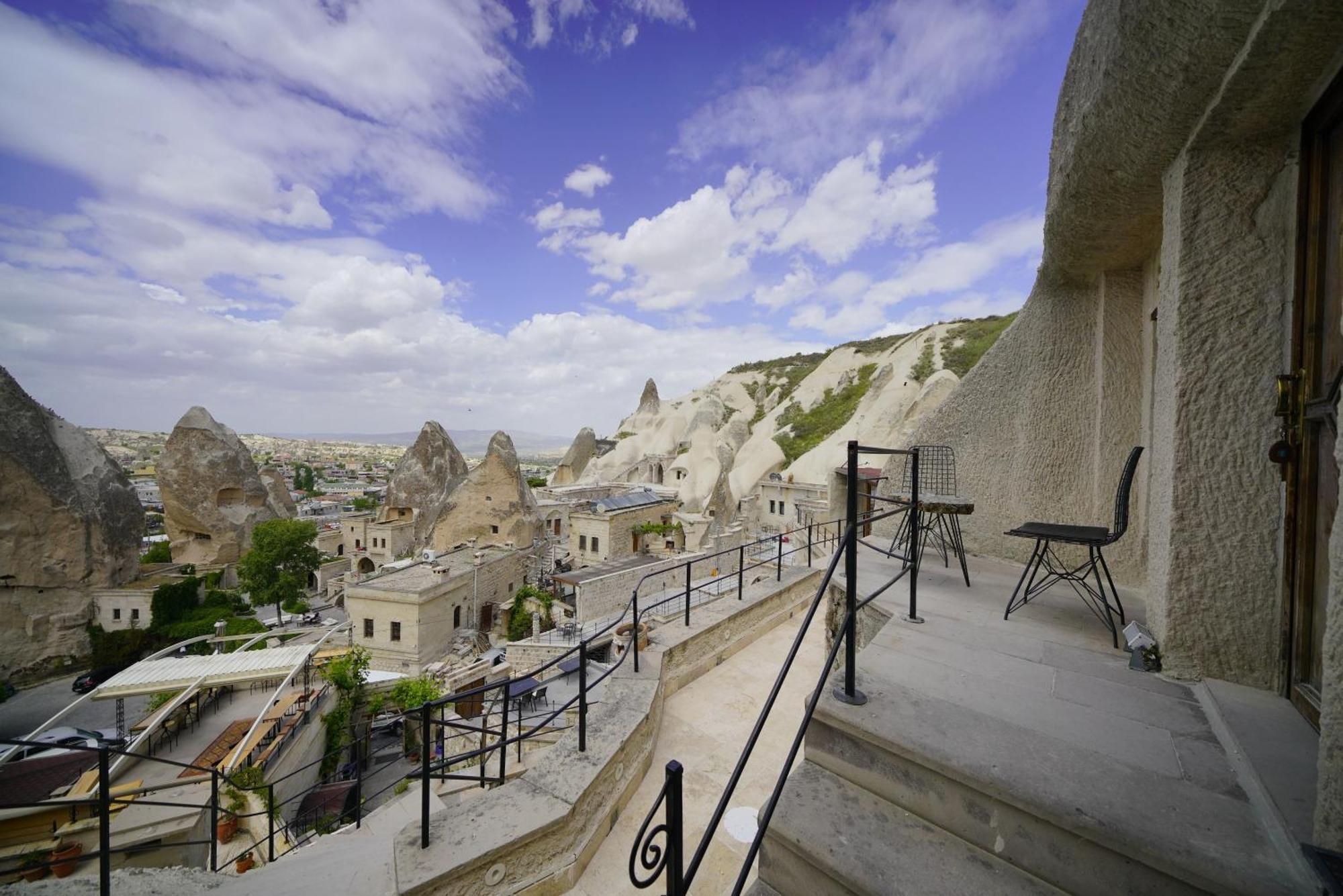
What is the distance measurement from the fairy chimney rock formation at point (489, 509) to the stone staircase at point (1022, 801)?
77.8ft

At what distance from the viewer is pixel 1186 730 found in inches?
80.4

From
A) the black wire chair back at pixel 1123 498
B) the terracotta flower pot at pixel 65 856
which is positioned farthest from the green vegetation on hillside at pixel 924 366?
the terracotta flower pot at pixel 65 856

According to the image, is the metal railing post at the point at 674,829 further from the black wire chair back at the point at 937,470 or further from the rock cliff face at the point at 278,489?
the rock cliff face at the point at 278,489

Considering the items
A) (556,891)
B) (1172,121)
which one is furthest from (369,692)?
(1172,121)

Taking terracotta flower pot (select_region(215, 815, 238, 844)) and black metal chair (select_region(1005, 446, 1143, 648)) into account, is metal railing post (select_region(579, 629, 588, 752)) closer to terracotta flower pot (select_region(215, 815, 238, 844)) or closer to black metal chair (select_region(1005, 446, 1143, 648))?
black metal chair (select_region(1005, 446, 1143, 648))

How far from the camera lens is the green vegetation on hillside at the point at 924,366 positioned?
32969 millimetres

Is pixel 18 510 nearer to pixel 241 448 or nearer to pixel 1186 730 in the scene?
pixel 241 448

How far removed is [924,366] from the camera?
35312mm

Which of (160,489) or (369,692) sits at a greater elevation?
(160,489)

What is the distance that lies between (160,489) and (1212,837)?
134 ft

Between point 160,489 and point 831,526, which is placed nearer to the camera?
point 831,526

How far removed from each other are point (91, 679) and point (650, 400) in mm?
44388

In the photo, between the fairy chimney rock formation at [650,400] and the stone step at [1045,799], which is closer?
the stone step at [1045,799]

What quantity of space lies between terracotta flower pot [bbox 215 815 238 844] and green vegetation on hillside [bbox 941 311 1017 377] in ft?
122
